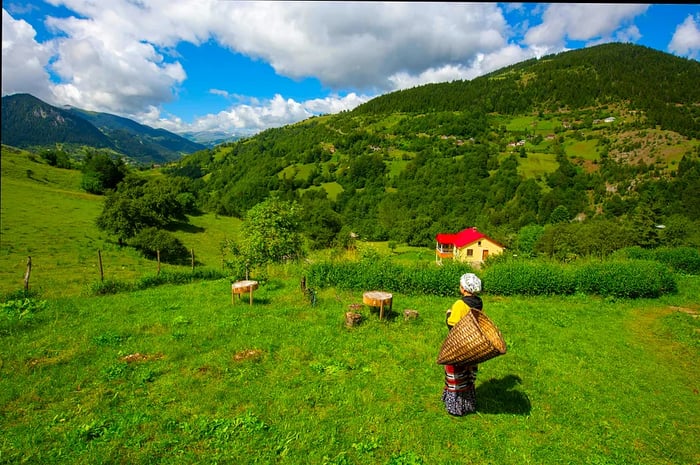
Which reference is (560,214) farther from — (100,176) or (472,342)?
(100,176)

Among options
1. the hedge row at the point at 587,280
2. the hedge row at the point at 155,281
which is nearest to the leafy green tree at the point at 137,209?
the hedge row at the point at 155,281

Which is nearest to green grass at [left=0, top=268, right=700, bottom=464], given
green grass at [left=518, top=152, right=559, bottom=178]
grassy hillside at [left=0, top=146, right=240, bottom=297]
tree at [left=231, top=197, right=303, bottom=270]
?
tree at [left=231, top=197, right=303, bottom=270]

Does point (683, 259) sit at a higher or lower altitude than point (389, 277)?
higher

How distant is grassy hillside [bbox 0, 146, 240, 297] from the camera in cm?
2509

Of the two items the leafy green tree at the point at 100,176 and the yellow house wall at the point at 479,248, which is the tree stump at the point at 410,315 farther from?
the leafy green tree at the point at 100,176

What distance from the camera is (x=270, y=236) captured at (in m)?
24.0

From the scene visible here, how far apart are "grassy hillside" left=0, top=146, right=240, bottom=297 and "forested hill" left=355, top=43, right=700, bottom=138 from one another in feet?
515

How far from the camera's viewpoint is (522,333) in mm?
11945

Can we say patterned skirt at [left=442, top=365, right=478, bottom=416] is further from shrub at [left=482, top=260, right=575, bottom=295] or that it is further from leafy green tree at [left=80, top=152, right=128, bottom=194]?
leafy green tree at [left=80, top=152, right=128, bottom=194]

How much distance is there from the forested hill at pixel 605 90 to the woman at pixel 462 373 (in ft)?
526

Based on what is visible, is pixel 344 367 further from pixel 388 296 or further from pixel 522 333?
pixel 522 333

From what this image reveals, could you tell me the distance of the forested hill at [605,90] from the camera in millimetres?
138300

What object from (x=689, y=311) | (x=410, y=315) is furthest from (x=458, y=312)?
(x=689, y=311)

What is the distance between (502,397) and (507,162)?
13548 centimetres
